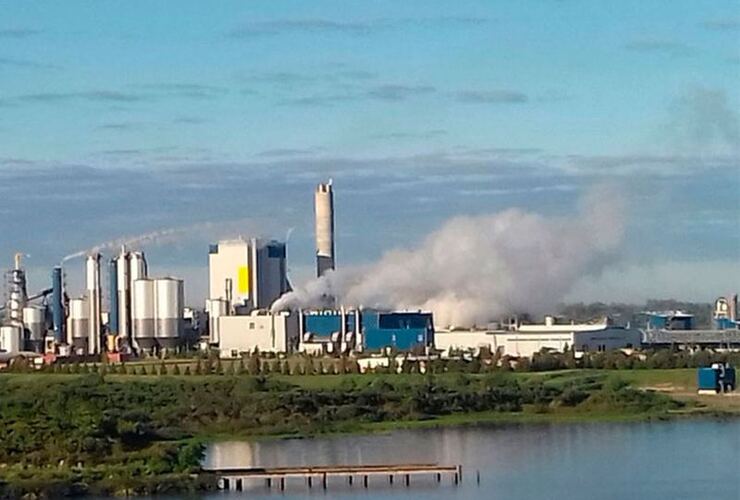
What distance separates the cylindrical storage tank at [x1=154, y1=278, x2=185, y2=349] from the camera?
23.3 meters

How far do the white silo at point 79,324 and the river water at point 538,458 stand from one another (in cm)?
938

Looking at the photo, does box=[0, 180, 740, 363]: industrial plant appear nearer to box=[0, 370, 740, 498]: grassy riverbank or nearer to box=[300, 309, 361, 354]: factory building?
box=[300, 309, 361, 354]: factory building

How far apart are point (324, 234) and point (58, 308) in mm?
4043

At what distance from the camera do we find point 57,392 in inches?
621

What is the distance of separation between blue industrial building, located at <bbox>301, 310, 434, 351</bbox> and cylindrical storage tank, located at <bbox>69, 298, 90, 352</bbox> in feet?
10.2

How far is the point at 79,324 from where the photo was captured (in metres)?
23.9

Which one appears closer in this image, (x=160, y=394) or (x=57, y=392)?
(x=57, y=392)

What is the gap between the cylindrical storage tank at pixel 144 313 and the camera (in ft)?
76.7

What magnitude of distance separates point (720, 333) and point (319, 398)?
9.44m

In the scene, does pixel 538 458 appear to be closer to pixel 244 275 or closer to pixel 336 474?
pixel 336 474

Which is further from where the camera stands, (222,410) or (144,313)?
(144,313)

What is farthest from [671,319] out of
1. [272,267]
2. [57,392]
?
[57,392]

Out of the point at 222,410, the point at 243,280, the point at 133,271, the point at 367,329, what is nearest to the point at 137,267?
the point at 133,271

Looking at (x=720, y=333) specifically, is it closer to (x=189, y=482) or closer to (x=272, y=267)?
(x=272, y=267)
